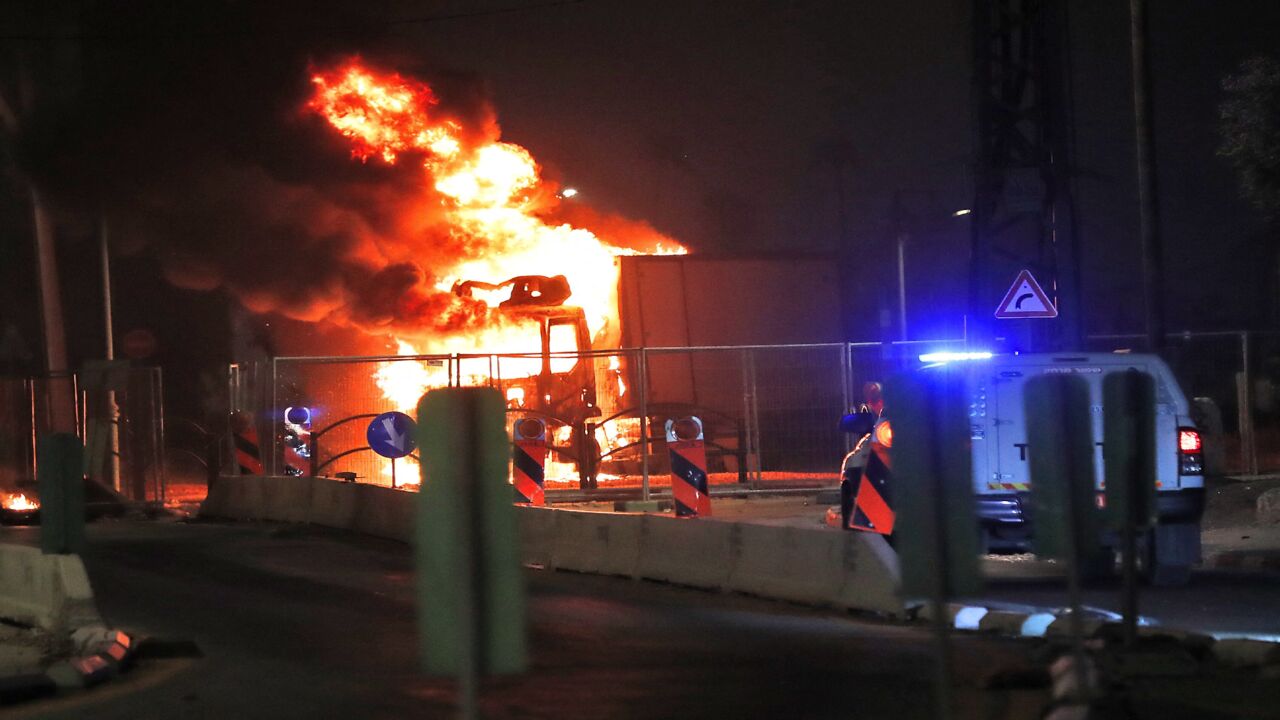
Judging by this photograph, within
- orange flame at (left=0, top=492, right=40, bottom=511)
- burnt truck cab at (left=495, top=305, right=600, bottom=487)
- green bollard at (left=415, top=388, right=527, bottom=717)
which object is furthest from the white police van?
orange flame at (left=0, top=492, right=40, bottom=511)

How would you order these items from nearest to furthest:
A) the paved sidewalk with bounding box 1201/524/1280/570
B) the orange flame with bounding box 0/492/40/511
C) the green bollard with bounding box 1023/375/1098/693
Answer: the green bollard with bounding box 1023/375/1098/693
the paved sidewalk with bounding box 1201/524/1280/570
the orange flame with bounding box 0/492/40/511

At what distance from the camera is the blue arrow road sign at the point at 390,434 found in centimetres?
1878

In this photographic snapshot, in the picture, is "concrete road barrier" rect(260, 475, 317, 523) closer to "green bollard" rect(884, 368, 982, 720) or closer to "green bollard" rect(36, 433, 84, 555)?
"green bollard" rect(36, 433, 84, 555)

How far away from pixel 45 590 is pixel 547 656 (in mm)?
3520

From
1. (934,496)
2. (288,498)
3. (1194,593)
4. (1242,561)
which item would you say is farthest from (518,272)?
(934,496)

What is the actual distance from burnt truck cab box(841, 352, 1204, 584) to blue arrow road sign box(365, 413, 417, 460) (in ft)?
29.9

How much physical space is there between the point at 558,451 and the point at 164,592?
8.94 meters

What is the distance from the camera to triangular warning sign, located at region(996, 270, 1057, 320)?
16.2 m

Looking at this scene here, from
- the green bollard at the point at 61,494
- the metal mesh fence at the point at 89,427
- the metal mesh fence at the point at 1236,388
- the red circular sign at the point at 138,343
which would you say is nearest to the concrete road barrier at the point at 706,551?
the green bollard at the point at 61,494

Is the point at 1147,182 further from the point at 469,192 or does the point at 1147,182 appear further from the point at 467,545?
the point at 469,192

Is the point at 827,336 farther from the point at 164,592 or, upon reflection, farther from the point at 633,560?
the point at 164,592

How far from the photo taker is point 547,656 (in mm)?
8766

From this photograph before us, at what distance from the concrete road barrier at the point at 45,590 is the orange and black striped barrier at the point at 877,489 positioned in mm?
5939

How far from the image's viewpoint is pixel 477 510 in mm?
3957
